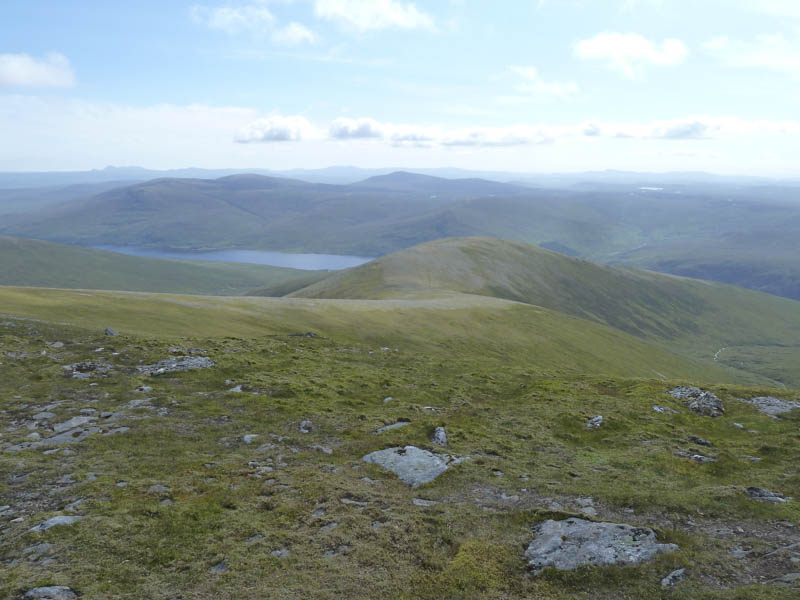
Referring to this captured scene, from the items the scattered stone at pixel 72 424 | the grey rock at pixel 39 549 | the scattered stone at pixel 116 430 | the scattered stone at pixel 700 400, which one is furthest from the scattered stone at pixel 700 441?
the scattered stone at pixel 72 424

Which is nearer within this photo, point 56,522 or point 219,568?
point 219,568

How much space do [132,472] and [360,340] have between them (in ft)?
162

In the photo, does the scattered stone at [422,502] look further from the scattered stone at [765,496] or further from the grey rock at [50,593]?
the scattered stone at [765,496]

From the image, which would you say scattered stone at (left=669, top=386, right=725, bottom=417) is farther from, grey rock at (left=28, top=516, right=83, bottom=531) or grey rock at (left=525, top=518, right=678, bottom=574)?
grey rock at (left=28, top=516, right=83, bottom=531)

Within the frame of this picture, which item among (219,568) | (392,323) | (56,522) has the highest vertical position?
(56,522)

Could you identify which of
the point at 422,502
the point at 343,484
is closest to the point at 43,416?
the point at 343,484

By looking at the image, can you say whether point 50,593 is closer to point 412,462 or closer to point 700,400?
point 412,462

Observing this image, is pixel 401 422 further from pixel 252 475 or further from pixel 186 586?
pixel 186 586

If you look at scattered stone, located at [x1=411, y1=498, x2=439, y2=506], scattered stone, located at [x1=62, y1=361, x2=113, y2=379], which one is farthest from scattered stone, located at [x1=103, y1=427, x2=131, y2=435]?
scattered stone, located at [x1=411, y1=498, x2=439, y2=506]

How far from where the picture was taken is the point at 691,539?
16750mm

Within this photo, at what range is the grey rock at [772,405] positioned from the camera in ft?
123

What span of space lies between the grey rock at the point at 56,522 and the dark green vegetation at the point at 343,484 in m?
0.35

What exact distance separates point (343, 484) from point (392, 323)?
61.4m

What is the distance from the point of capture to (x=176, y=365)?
36500 millimetres
